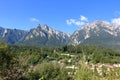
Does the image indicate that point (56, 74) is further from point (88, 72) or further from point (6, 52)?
point (88, 72)

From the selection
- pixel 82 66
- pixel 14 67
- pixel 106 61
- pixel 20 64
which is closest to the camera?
pixel 82 66

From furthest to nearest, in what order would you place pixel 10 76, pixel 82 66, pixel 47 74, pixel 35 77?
pixel 47 74
pixel 35 77
pixel 10 76
pixel 82 66

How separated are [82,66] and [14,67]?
589 inches

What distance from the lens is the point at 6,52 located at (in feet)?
74.3

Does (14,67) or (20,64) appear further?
(20,64)

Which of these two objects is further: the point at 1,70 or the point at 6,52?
the point at 6,52

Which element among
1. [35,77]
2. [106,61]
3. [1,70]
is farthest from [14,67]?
[106,61]

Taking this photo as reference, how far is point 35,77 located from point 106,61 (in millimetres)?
61877

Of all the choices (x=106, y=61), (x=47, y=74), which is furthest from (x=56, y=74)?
(x=106, y=61)

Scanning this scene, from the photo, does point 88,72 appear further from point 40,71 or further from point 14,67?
point 40,71

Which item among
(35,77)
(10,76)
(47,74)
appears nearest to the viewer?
(10,76)

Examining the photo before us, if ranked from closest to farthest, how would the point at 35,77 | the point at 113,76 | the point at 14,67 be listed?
the point at 113,76 → the point at 14,67 → the point at 35,77

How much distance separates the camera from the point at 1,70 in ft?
65.0

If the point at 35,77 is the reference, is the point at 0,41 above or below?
above
